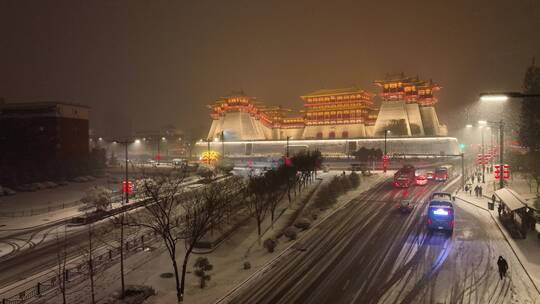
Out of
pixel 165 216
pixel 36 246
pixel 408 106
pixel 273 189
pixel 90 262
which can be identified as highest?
pixel 408 106

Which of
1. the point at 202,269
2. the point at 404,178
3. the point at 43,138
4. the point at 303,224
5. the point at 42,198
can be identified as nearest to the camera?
the point at 202,269

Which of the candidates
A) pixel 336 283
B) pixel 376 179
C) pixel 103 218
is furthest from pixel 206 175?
→ pixel 336 283

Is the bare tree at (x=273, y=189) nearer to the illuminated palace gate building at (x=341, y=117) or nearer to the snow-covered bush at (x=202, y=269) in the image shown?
the snow-covered bush at (x=202, y=269)

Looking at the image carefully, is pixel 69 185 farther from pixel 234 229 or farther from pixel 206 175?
pixel 234 229

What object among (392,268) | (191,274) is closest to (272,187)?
(191,274)

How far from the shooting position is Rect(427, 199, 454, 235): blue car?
2161cm

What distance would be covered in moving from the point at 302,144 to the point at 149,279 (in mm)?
71724

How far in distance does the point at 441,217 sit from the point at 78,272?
2029cm

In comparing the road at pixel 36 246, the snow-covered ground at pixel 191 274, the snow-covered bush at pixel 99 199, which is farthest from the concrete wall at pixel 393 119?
the road at pixel 36 246

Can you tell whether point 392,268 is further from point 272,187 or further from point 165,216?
point 272,187

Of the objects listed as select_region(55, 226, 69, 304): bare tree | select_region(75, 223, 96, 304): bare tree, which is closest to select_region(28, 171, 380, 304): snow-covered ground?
select_region(75, 223, 96, 304): bare tree

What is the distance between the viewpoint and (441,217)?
21.7m

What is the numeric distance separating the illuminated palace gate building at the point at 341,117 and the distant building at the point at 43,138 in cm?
2455

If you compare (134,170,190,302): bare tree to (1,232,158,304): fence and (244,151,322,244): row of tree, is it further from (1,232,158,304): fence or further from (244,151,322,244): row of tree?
(244,151,322,244): row of tree
